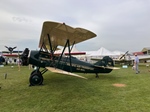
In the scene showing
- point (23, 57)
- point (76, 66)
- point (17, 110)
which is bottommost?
point (17, 110)

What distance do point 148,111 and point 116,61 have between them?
18754 millimetres

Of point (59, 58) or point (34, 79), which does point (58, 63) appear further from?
point (34, 79)

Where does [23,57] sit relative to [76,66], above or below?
above

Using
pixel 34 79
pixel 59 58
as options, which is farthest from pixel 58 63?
pixel 34 79

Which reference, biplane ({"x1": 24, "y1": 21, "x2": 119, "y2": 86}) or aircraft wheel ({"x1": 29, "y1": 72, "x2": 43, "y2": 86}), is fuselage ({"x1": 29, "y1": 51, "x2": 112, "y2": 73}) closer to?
biplane ({"x1": 24, "y1": 21, "x2": 119, "y2": 86})

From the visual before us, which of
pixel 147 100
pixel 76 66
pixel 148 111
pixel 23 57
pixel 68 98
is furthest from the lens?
Result: pixel 76 66

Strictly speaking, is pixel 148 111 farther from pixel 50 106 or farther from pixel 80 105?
pixel 50 106

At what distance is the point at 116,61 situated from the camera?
2175cm

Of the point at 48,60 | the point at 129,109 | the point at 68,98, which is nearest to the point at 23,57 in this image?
the point at 48,60

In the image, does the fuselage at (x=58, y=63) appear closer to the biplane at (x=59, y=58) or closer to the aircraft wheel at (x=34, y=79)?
the biplane at (x=59, y=58)

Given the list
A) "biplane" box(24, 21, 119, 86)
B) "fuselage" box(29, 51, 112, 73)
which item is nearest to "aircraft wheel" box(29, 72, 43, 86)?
"biplane" box(24, 21, 119, 86)

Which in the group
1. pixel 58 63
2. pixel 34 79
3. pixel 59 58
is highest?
pixel 59 58

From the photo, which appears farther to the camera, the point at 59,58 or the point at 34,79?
the point at 59,58

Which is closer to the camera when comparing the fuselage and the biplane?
the biplane
